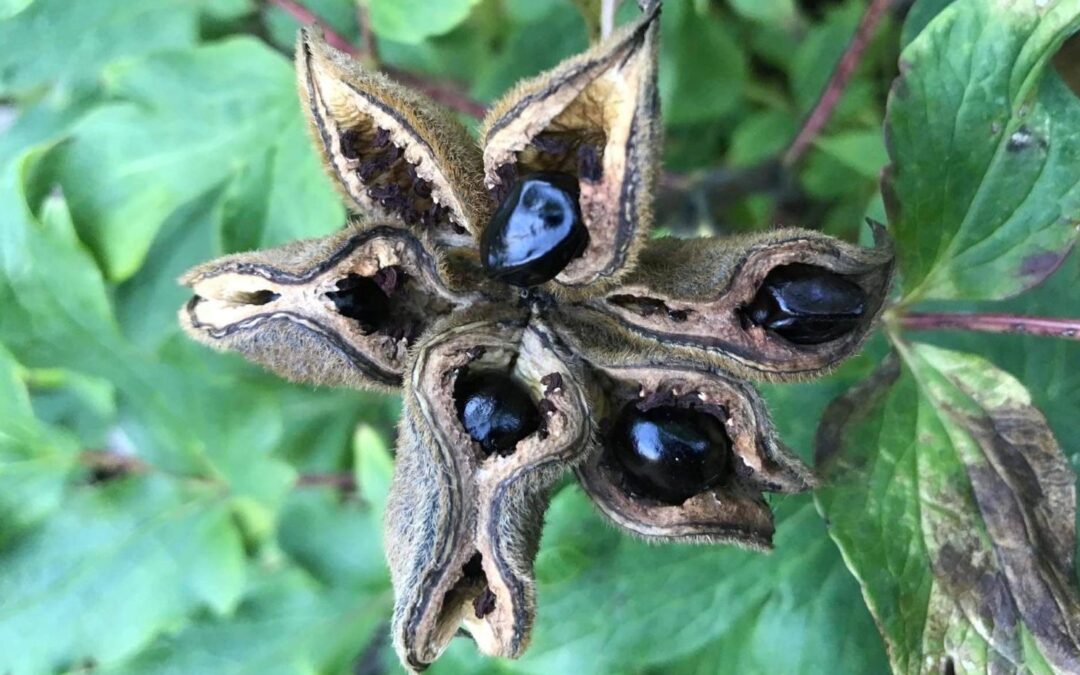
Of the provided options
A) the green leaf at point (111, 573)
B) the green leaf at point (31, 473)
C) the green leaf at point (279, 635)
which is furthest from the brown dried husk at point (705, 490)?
the green leaf at point (31, 473)

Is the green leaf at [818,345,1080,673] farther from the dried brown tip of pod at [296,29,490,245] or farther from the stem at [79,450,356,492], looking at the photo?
the stem at [79,450,356,492]

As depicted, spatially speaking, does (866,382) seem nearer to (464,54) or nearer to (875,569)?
(875,569)

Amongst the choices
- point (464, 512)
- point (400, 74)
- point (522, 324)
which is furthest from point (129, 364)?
point (464, 512)

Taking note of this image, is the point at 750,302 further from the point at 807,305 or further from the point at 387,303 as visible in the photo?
the point at 387,303

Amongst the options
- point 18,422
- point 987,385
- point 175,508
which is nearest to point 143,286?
point 18,422

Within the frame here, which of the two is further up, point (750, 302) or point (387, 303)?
point (750, 302)
